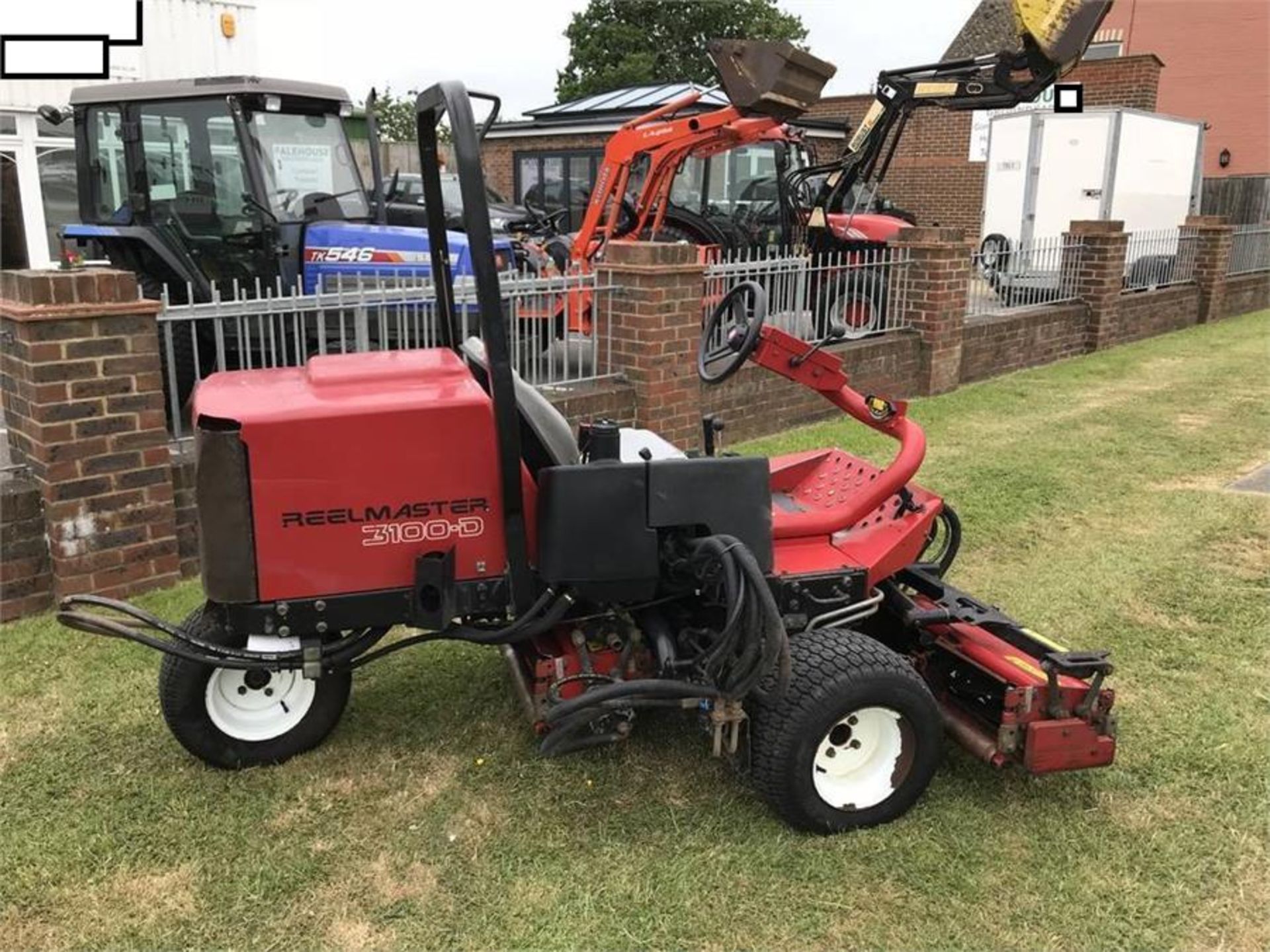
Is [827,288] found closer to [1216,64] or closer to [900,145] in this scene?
[900,145]

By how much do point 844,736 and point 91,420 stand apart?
10.2 ft

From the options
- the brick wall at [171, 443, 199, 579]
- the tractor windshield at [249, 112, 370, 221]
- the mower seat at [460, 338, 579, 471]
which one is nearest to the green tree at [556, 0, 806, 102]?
the tractor windshield at [249, 112, 370, 221]

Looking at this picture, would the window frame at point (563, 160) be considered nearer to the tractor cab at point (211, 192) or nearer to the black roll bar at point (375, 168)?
the black roll bar at point (375, 168)

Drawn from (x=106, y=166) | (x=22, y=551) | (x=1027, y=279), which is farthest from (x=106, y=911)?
(x=1027, y=279)

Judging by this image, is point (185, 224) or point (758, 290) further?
point (185, 224)

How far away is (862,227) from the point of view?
11195mm

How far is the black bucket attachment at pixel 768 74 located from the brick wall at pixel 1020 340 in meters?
2.66

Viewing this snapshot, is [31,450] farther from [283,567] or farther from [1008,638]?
[1008,638]

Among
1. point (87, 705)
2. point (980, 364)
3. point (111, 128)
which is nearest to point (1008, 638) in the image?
point (87, 705)

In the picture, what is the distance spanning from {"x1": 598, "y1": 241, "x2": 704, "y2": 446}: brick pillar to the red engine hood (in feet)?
15.7

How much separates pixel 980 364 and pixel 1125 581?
212 inches

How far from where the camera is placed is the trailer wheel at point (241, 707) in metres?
2.98

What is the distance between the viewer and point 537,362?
239 inches

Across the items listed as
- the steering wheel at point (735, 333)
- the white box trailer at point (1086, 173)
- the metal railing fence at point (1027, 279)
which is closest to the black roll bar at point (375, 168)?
the steering wheel at point (735, 333)
